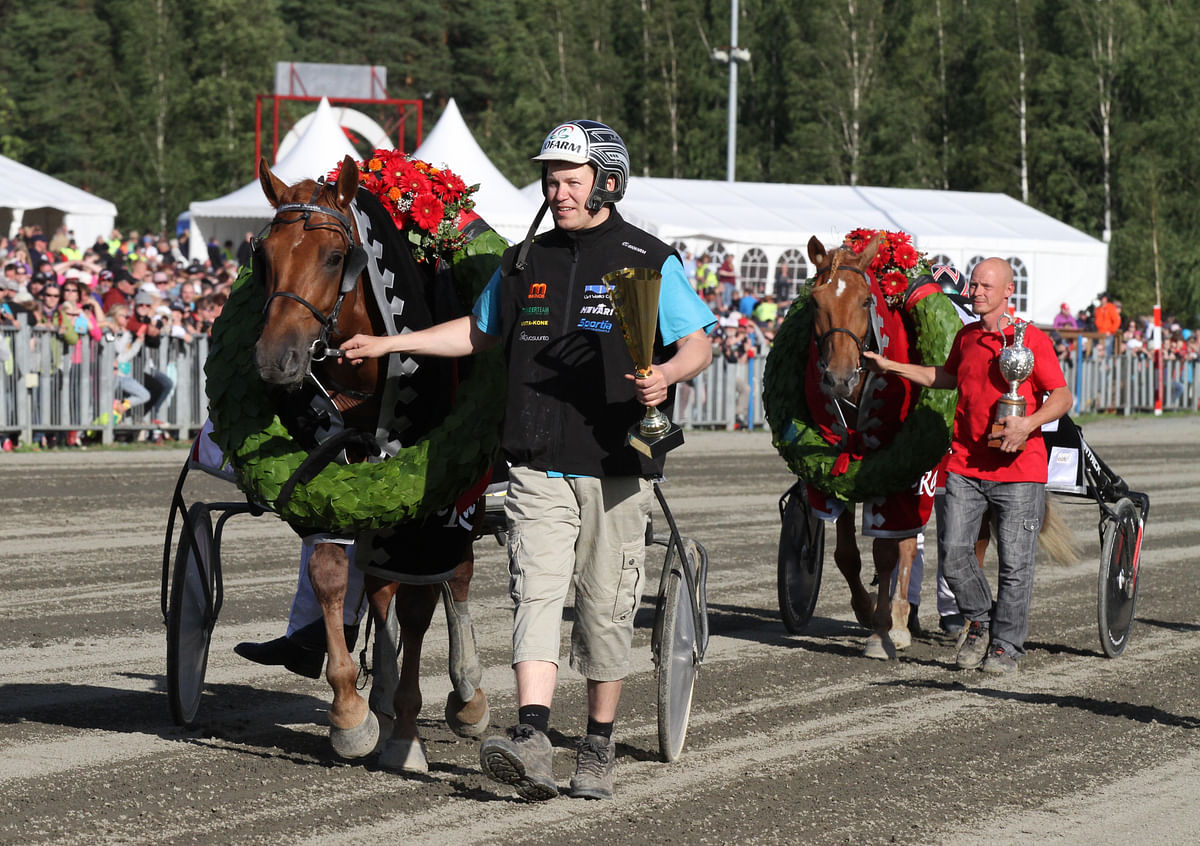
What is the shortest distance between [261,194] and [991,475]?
23270mm

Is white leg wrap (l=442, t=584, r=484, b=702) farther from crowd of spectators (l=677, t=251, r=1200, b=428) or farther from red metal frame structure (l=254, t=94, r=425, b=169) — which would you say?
red metal frame structure (l=254, t=94, r=425, b=169)

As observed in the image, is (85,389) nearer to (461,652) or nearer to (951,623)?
(951,623)

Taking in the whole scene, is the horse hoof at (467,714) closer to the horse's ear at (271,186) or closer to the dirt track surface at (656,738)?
the dirt track surface at (656,738)

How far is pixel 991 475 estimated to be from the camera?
815cm

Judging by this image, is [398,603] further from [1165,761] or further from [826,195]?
[826,195]

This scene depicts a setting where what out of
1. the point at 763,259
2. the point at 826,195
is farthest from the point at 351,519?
the point at 826,195

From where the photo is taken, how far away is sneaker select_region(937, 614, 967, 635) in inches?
356

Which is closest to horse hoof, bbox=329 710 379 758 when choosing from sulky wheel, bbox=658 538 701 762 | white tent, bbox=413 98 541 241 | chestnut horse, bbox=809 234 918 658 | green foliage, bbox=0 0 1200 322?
sulky wheel, bbox=658 538 701 762

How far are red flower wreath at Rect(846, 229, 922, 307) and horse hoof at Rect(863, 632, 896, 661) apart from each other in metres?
1.67

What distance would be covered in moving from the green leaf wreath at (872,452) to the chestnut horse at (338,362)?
8.85ft

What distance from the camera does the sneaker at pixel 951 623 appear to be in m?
9.05

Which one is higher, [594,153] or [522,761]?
[594,153]

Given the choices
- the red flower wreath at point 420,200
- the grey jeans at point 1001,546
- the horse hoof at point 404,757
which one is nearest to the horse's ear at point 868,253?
the grey jeans at point 1001,546

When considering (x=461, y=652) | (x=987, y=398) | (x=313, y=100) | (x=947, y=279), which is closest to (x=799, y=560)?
(x=987, y=398)
